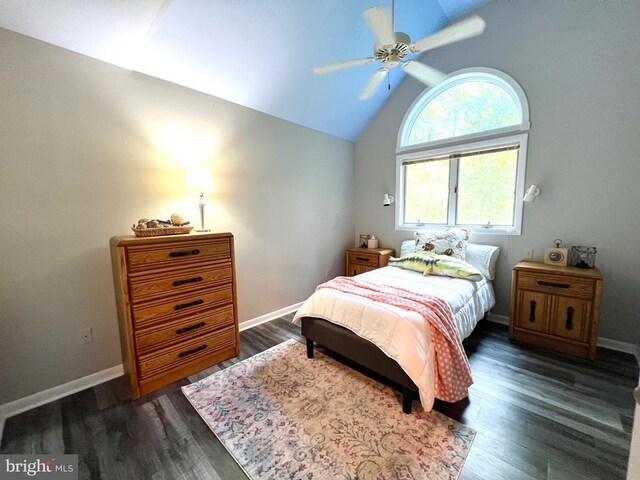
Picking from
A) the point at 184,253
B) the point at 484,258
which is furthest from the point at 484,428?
the point at 184,253

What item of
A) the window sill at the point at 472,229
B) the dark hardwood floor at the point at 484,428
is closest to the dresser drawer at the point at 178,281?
the dark hardwood floor at the point at 484,428

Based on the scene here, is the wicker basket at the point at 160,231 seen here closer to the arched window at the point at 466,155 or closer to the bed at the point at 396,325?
the bed at the point at 396,325

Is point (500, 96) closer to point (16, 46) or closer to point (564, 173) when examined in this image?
point (564, 173)

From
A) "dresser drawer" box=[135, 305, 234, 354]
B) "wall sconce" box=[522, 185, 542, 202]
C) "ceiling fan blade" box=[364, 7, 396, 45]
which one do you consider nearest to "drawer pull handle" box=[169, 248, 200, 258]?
"dresser drawer" box=[135, 305, 234, 354]

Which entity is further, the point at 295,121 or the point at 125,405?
the point at 295,121

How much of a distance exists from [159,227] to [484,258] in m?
3.20

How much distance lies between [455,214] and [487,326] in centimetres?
138

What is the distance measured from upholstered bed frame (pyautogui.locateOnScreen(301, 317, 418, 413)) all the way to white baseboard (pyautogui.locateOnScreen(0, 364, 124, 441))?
1599mm

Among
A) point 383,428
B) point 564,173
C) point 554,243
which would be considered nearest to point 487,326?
point 554,243

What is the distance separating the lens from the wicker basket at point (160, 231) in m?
1.84

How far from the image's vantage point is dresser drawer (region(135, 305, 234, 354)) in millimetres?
1808

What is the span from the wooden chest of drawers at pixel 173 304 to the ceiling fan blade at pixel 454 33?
204 cm

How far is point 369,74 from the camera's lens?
3148 mm

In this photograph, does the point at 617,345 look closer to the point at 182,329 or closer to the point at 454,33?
the point at 454,33
